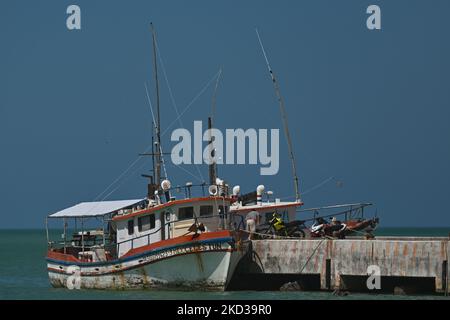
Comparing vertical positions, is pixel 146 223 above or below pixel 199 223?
below

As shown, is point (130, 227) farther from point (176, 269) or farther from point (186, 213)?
point (176, 269)

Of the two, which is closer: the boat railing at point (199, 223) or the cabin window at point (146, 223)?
the boat railing at point (199, 223)

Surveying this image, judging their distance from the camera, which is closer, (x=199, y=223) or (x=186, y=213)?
(x=199, y=223)

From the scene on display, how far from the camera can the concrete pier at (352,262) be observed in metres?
39.6

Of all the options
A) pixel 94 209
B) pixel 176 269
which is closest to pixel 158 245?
pixel 176 269

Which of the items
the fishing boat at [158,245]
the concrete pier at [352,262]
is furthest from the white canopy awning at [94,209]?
the concrete pier at [352,262]

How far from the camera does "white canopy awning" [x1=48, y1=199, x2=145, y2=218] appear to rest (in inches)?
1829

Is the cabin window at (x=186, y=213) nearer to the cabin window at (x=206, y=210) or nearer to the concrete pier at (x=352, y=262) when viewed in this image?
the cabin window at (x=206, y=210)

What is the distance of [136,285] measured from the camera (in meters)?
43.6

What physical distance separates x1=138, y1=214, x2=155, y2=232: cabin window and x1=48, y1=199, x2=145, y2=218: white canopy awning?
1910 millimetres

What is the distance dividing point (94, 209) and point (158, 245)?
6602mm

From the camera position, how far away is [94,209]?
48094mm
